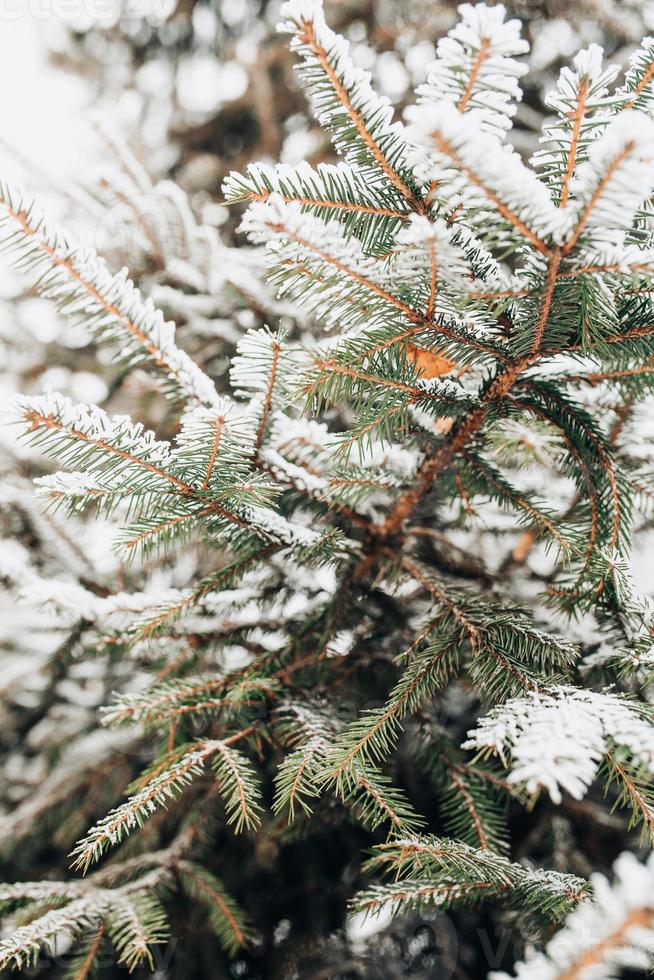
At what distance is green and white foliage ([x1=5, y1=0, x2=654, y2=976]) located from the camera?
695 mm

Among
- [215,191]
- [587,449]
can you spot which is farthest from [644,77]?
[215,191]

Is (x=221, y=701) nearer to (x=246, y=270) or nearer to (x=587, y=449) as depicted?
(x=587, y=449)

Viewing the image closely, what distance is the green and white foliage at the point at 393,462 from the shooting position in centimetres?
70

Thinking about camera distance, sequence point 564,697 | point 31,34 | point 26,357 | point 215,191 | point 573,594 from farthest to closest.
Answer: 1. point 31,34
2. point 215,191
3. point 26,357
4. point 573,594
5. point 564,697

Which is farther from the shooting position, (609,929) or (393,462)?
(393,462)

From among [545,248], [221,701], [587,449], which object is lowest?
[221,701]

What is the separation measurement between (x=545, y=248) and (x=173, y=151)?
3118 millimetres

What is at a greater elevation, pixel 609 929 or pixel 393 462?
pixel 393 462

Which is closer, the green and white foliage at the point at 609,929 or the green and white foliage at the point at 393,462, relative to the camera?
the green and white foliage at the point at 609,929

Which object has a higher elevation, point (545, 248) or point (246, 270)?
point (545, 248)

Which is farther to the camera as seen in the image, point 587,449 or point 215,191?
point 215,191

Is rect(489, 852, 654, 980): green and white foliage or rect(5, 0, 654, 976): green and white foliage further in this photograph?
rect(5, 0, 654, 976): green and white foliage

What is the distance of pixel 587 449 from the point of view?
1028 mm

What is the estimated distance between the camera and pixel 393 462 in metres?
1.28
